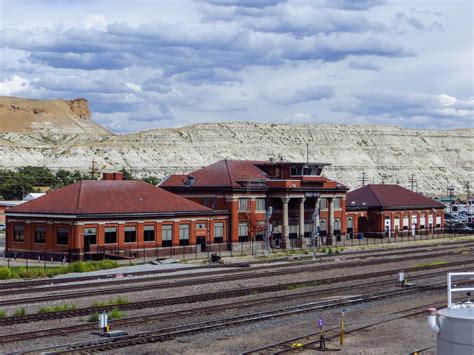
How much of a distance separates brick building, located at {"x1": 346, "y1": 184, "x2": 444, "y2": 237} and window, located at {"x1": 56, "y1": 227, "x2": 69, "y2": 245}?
37.3 m

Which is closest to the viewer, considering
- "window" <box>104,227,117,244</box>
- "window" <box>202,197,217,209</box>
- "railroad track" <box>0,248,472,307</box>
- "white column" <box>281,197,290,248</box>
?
"railroad track" <box>0,248,472,307</box>

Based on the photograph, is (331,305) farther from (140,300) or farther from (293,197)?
(293,197)

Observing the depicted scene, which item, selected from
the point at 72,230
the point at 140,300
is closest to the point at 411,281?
the point at 140,300

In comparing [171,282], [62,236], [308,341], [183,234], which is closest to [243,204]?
[183,234]

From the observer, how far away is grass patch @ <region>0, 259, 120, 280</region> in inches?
1939

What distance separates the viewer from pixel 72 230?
2408 inches

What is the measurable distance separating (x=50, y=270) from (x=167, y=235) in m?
16.7

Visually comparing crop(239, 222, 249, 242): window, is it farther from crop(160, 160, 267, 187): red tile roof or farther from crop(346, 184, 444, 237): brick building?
crop(346, 184, 444, 237): brick building

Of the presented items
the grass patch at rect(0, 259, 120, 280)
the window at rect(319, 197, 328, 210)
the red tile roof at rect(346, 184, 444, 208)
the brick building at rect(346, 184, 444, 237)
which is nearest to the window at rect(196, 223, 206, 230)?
the grass patch at rect(0, 259, 120, 280)

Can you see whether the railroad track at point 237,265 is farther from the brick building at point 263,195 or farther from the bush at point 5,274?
the brick building at point 263,195

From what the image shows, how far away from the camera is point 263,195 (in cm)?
7669

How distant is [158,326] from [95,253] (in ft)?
103

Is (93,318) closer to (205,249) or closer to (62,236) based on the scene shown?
(62,236)

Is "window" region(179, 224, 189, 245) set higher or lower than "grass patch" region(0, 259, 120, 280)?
higher
